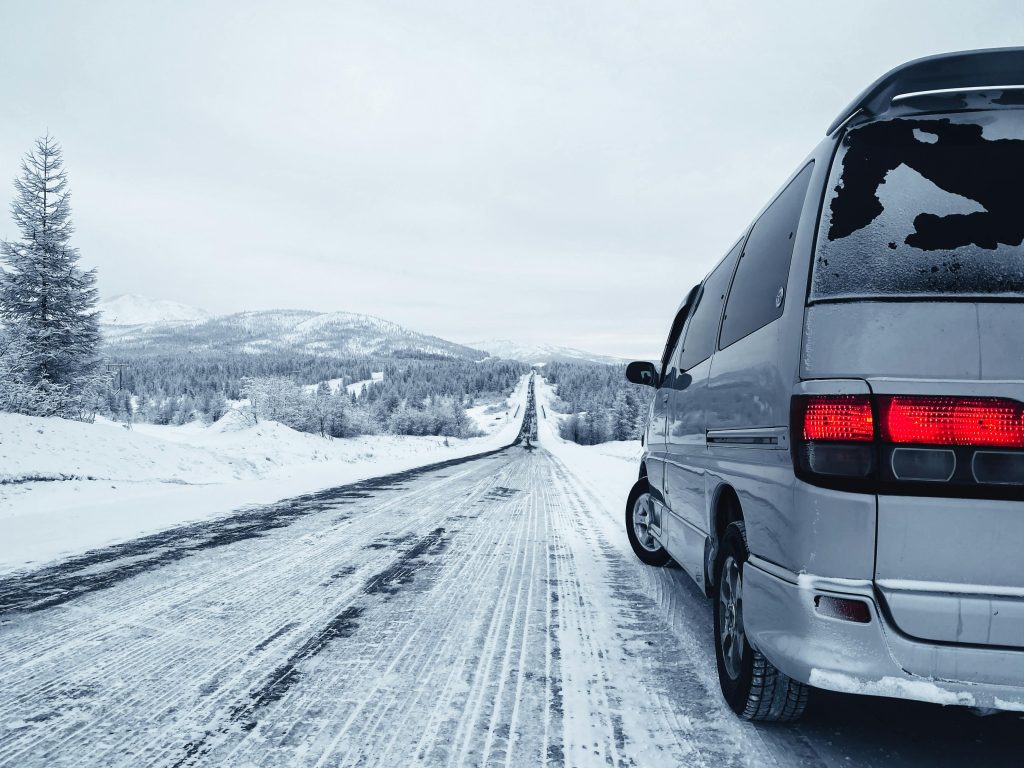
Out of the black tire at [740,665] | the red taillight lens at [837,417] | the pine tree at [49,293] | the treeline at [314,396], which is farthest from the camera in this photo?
the treeline at [314,396]

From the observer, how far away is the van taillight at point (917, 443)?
192 cm

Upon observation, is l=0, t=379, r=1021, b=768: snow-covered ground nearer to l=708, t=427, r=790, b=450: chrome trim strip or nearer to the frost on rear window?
l=708, t=427, r=790, b=450: chrome trim strip

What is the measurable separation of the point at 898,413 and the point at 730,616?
1.38 m

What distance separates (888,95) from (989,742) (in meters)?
2.58

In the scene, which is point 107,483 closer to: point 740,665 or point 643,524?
point 643,524

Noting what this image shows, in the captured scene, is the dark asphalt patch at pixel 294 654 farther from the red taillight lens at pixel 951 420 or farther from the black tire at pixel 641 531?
the red taillight lens at pixel 951 420

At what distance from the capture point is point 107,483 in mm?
11367

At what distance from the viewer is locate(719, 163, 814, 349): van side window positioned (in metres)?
2.58

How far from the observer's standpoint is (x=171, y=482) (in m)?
12.8

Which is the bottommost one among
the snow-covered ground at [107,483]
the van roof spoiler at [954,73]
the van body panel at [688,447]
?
the snow-covered ground at [107,483]

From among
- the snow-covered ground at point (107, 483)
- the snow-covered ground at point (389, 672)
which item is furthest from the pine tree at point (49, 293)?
the snow-covered ground at point (389, 672)

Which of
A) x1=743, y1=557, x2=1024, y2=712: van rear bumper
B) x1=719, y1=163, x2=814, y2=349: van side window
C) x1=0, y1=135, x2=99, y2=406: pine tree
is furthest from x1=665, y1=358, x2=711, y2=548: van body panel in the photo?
x1=0, y1=135, x2=99, y2=406: pine tree

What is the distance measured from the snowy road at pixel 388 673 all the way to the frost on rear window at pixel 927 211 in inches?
70.9

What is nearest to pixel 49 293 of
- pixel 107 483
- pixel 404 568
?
pixel 107 483
